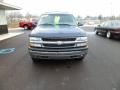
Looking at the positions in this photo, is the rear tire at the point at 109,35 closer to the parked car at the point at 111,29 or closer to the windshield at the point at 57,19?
the parked car at the point at 111,29

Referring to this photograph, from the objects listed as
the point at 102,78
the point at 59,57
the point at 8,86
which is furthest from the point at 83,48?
the point at 8,86

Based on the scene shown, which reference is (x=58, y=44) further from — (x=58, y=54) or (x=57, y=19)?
(x=57, y=19)

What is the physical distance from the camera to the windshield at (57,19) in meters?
7.61

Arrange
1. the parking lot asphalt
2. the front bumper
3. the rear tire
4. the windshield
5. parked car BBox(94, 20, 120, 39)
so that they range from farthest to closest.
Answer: the rear tire
parked car BBox(94, 20, 120, 39)
the windshield
the front bumper
the parking lot asphalt

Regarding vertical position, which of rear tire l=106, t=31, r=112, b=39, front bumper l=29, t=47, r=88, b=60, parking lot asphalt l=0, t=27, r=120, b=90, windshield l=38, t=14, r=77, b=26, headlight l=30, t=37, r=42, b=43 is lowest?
parking lot asphalt l=0, t=27, r=120, b=90

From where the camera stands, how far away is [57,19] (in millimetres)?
7754

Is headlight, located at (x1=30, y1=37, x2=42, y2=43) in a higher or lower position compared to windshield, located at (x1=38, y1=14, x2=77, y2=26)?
lower

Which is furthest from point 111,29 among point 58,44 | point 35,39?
point 35,39

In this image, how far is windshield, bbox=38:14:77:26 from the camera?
25.0 feet

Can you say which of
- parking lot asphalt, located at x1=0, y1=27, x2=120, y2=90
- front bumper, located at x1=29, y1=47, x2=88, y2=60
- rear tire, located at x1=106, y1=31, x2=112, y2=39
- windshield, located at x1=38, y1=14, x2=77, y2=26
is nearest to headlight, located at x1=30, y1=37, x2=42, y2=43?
front bumper, located at x1=29, y1=47, x2=88, y2=60

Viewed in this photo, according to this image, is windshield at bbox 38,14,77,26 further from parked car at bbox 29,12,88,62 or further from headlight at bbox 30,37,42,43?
headlight at bbox 30,37,42,43

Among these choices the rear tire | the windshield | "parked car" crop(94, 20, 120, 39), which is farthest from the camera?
the rear tire

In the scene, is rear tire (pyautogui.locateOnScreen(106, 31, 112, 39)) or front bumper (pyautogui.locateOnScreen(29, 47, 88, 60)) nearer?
front bumper (pyautogui.locateOnScreen(29, 47, 88, 60))

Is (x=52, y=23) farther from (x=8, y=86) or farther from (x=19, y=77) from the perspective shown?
Answer: (x=8, y=86)
